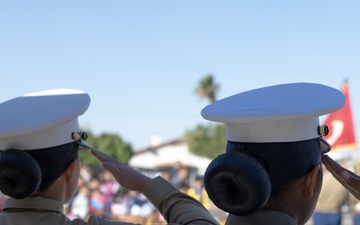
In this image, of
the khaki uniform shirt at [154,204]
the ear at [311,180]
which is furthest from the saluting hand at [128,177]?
the ear at [311,180]

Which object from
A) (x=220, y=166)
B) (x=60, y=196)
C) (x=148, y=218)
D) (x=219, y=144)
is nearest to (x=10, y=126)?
(x=60, y=196)

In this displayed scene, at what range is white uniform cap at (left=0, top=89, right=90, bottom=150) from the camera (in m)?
2.22

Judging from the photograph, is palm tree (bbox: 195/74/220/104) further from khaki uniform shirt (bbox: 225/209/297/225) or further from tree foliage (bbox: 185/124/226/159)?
khaki uniform shirt (bbox: 225/209/297/225)

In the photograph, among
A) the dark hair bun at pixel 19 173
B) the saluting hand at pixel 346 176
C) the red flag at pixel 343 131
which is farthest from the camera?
the red flag at pixel 343 131

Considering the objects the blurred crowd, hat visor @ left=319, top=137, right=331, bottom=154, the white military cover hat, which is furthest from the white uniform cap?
the blurred crowd

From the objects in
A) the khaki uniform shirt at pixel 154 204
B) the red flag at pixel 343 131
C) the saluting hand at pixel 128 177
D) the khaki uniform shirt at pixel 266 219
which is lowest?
the red flag at pixel 343 131

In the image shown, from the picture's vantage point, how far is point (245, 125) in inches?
75.4

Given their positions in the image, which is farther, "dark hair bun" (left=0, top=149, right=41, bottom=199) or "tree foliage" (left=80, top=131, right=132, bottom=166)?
"tree foliage" (left=80, top=131, right=132, bottom=166)

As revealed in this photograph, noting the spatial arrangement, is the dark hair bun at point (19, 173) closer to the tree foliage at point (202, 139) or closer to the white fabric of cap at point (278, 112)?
the white fabric of cap at point (278, 112)

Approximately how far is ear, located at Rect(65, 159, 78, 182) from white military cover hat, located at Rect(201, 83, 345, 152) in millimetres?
676

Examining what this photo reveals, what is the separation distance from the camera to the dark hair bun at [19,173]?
7.00ft

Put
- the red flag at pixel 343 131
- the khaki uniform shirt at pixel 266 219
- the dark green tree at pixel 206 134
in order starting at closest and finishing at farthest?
the khaki uniform shirt at pixel 266 219 < the red flag at pixel 343 131 < the dark green tree at pixel 206 134

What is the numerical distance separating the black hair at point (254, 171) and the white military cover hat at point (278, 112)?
28 millimetres

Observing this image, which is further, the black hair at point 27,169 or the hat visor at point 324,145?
the black hair at point 27,169
